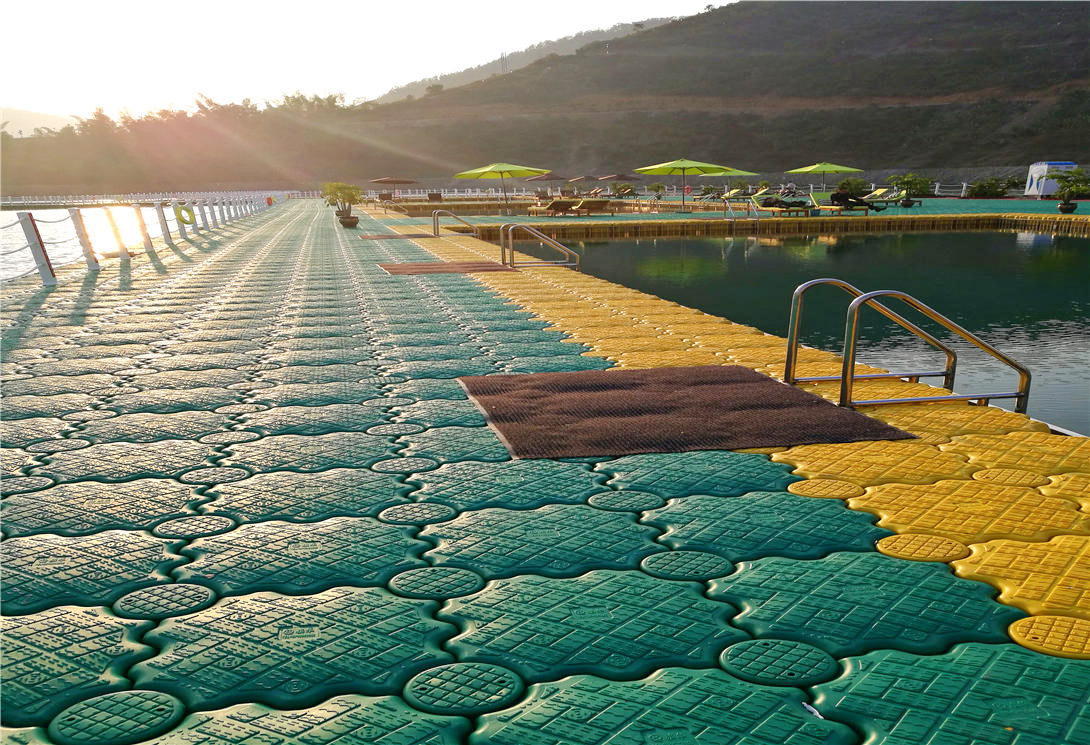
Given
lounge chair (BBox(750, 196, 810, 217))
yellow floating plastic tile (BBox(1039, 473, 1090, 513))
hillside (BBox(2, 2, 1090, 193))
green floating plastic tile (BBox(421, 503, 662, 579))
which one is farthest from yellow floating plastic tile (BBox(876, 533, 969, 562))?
hillside (BBox(2, 2, 1090, 193))

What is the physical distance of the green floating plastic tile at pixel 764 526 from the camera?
279 centimetres

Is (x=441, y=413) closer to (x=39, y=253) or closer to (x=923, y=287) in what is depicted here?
(x=39, y=253)

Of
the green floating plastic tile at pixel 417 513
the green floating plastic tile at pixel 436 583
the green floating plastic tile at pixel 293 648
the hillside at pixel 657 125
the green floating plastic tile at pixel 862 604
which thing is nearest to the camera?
the green floating plastic tile at pixel 293 648

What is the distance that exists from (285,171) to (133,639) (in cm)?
8522

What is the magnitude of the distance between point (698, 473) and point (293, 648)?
197 centimetres

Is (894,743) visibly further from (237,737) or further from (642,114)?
(642,114)

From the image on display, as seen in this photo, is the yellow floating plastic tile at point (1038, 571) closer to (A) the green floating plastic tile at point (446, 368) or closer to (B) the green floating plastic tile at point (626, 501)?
(B) the green floating plastic tile at point (626, 501)

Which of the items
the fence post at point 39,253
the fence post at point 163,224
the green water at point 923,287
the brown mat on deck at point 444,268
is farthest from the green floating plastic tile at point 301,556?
the fence post at point 163,224

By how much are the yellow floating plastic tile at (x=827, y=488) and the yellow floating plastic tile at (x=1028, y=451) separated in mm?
729

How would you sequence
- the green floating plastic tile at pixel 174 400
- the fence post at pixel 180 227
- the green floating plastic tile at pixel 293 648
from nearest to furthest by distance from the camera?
the green floating plastic tile at pixel 293 648 → the green floating plastic tile at pixel 174 400 → the fence post at pixel 180 227

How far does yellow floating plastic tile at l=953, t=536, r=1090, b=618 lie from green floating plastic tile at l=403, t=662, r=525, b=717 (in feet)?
5.12

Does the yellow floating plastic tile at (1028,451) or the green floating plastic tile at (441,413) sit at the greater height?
the yellow floating plastic tile at (1028,451)


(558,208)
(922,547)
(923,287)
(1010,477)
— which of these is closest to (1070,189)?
(923,287)

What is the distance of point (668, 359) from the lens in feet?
18.9
